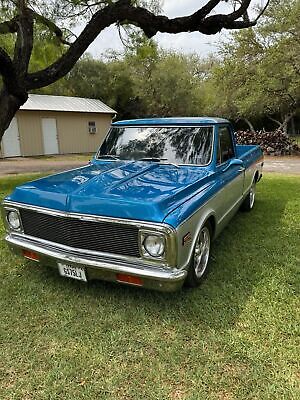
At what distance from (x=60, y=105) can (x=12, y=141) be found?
3.96 meters

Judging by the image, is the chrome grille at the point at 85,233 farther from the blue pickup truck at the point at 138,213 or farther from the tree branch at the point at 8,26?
the tree branch at the point at 8,26

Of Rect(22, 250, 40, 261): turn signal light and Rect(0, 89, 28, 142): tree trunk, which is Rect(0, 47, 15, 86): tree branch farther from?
Rect(22, 250, 40, 261): turn signal light

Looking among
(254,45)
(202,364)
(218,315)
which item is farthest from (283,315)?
(254,45)

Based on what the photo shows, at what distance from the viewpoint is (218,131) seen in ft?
14.7

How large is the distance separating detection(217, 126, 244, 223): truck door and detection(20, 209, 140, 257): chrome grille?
152 centimetres

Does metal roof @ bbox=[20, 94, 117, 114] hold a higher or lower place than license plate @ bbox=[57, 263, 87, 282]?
higher

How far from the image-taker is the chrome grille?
288cm

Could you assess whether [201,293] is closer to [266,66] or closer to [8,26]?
[8,26]

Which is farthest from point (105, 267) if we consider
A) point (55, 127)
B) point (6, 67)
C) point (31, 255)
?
point (55, 127)

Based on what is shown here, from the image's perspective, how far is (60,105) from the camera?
20094 mm

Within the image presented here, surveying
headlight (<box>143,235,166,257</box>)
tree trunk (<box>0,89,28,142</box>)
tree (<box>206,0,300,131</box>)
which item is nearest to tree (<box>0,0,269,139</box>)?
tree trunk (<box>0,89,28,142</box>)

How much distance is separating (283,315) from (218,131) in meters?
2.51

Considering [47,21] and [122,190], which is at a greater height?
[47,21]

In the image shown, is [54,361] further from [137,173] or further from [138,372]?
[137,173]
